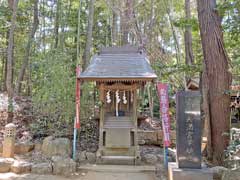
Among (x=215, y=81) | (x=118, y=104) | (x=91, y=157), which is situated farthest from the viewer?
(x=118, y=104)

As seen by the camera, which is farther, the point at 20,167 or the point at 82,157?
the point at 82,157

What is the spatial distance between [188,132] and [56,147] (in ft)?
10.7

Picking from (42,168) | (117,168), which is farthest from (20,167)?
(117,168)

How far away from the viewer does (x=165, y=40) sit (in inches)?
415

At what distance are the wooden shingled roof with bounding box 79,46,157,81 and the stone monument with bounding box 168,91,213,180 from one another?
1.41 m

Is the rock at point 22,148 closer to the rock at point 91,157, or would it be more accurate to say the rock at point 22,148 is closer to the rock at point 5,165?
the rock at point 5,165

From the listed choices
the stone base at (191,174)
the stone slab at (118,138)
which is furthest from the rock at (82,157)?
the stone base at (191,174)

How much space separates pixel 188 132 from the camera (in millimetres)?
3674

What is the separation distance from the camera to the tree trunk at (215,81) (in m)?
4.76

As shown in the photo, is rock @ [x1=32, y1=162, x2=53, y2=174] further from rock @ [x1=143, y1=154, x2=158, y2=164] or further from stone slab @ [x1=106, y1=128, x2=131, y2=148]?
rock @ [x1=143, y1=154, x2=158, y2=164]

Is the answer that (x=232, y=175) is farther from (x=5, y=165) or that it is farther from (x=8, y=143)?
(x=8, y=143)

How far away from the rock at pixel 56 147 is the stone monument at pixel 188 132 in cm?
276

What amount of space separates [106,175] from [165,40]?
7.72 metres

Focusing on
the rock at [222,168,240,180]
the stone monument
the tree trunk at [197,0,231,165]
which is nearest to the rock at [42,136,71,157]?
the stone monument
